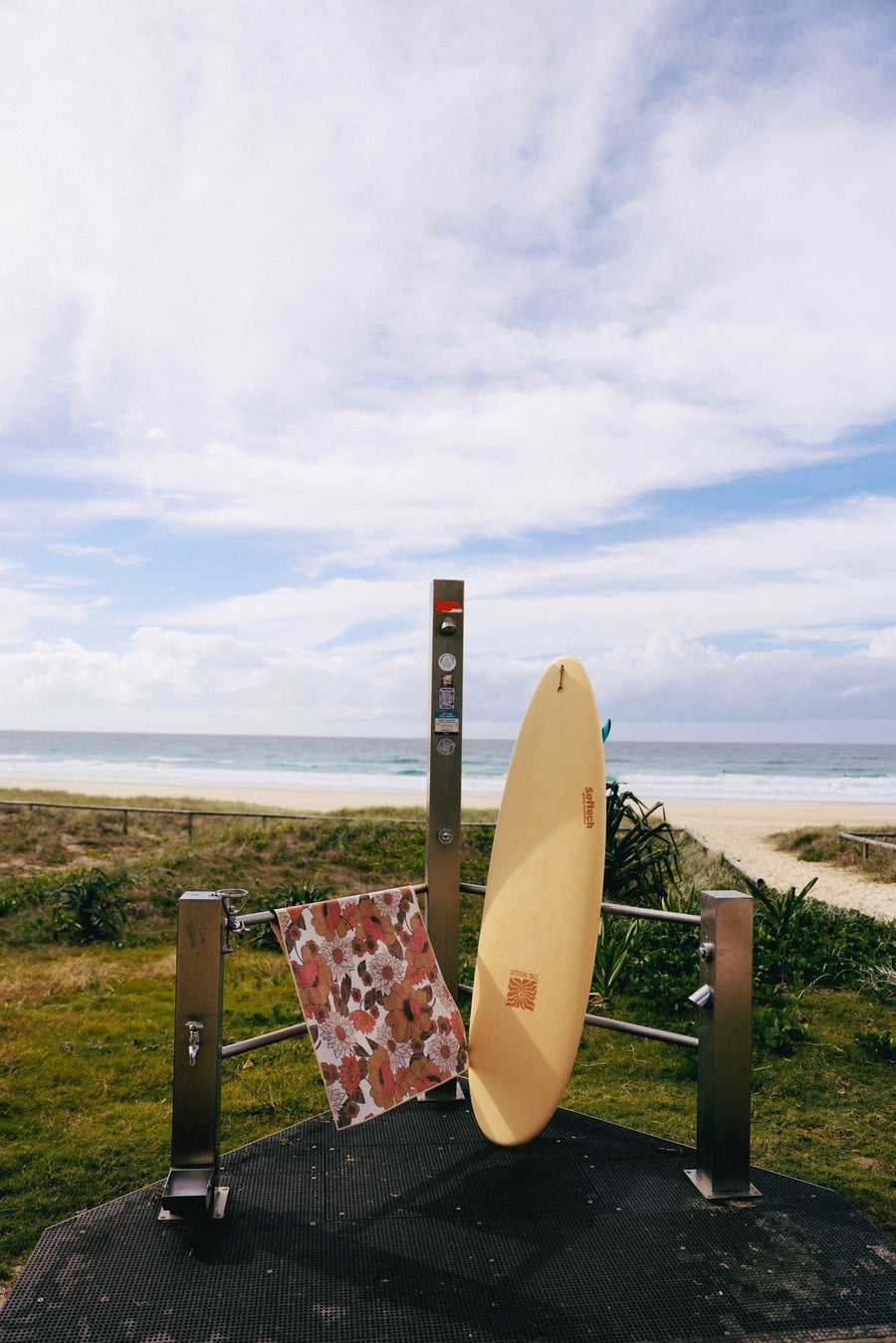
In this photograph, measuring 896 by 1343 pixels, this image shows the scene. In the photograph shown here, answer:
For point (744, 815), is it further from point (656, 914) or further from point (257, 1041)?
point (257, 1041)

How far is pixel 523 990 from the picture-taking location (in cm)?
264

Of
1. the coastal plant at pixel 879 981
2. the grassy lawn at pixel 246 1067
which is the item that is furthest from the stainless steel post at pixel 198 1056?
the coastal plant at pixel 879 981

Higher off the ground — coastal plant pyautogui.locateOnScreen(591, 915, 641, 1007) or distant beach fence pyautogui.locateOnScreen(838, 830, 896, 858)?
distant beach fence pyautogui.locateOnScreen(838, 830, 896, 858)

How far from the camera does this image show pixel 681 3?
13.0ft

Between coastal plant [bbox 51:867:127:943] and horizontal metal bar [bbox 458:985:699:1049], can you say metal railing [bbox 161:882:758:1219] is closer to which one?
horizontal metal bar [bbox 458:985:699:1049]

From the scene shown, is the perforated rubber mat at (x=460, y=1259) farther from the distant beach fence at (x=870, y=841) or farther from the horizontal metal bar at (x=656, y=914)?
the distant beach fence at (x=870, y=841)

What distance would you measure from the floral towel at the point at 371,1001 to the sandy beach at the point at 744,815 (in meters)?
4.65

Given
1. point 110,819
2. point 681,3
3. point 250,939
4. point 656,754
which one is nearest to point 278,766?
point 656,754

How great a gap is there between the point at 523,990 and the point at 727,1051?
0.61 meters

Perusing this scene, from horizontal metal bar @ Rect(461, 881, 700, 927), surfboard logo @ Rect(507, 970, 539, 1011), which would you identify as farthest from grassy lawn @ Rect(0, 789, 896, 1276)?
horizontal metal bar @ Rect(461, 881, 700, 927)

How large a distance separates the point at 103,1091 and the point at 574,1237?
1867 millimetres

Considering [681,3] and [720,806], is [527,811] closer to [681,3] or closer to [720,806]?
[681,3]

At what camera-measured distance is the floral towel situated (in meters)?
2.31

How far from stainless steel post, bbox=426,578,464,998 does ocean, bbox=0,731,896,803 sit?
2356cm
